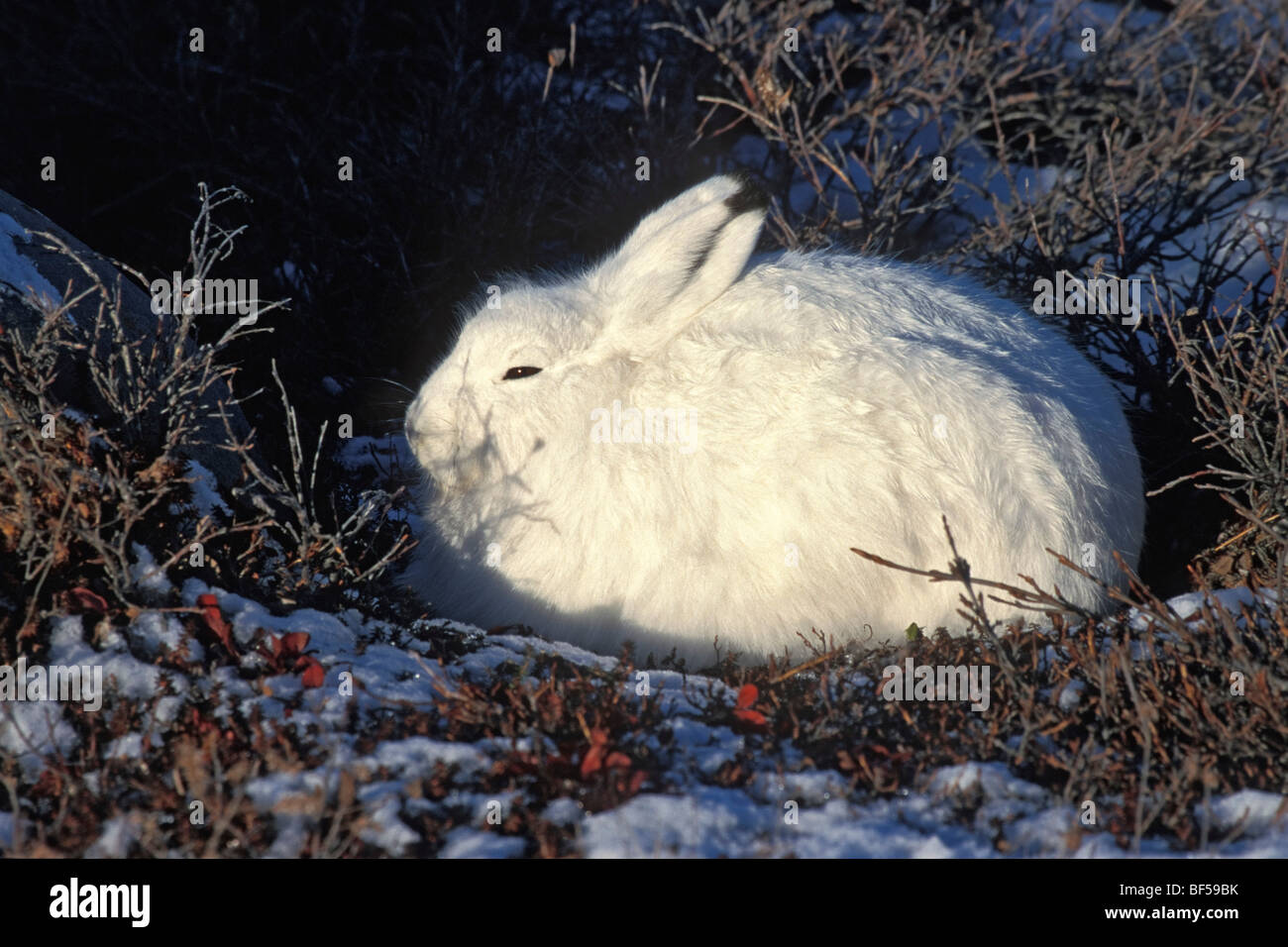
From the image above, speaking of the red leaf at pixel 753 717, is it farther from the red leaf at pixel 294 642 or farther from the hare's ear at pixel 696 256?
the hare's ear at pixel 696 256

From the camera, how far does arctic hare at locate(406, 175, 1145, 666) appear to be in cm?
352

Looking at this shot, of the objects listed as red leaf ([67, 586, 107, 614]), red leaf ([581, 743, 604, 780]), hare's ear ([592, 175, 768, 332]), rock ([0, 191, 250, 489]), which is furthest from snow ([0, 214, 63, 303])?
red leaf ([581, 743, 604, 780])

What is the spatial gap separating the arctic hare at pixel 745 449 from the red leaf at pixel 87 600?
1.49m

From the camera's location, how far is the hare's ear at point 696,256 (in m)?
4.09

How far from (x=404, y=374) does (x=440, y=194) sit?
1092mm

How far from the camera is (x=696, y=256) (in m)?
4.12

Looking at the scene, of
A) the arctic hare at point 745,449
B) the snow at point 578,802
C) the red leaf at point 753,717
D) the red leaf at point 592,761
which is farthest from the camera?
the arctic hare at point 745,449

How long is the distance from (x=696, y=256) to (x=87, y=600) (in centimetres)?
262

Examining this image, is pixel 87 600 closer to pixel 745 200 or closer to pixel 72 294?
pixel 72 294

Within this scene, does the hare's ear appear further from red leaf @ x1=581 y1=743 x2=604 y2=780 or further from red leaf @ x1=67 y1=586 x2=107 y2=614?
red leaf @ x1=67 y1=586 x2=107 y2=614

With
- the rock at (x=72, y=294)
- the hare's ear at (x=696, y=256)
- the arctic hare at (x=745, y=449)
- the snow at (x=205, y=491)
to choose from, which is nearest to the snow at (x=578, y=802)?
the snow at (x=205, y=491)

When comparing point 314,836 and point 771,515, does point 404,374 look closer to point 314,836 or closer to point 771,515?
point 771,515
